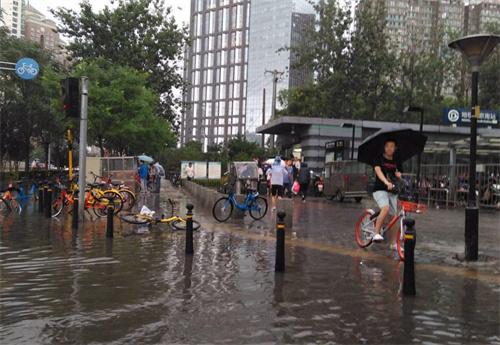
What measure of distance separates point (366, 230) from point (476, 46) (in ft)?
11.7

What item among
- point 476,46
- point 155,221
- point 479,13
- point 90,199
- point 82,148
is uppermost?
point 479,13

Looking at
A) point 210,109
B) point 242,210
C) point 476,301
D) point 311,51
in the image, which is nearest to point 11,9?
point 311,51

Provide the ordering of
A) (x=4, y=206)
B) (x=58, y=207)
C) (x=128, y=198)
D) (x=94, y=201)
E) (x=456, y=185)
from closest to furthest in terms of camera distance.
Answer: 1. (x=94, y=201)
2. (x=58, y=207)
3. (x=128, y=198)
4. (x=4, y=206)
5. (x=456, y=185)

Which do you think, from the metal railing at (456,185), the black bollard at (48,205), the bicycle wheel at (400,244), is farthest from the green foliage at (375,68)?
the bicycle wheel at (400,244)

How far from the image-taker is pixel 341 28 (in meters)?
38.0

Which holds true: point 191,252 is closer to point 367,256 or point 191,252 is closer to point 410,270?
point 367,256

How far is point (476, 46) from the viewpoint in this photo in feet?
27.7

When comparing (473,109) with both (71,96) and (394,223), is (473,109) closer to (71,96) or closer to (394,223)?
(394,223)

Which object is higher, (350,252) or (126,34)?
(126,34)

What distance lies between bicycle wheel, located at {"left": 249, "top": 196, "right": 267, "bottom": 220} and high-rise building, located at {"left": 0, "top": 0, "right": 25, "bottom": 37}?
2194 centimetres

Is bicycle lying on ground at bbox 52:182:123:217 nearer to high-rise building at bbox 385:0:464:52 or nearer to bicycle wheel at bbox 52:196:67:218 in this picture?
bicycle wheel at bbox 52:196:67:218

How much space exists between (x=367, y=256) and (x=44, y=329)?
5.51 meters

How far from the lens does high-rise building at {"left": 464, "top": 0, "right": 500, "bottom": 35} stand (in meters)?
41.4

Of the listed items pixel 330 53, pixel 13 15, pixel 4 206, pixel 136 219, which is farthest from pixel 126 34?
pixel 136 219
